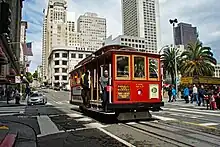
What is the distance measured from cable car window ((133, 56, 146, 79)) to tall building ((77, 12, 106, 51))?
134 metres

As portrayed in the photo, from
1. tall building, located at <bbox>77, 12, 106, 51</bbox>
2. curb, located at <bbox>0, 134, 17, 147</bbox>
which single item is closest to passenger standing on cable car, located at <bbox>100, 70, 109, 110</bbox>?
curb, located at <bbox>0, 134, 17, 147</bbox>

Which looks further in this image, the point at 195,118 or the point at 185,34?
the point at 185,34

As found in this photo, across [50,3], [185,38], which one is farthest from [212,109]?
[50,3]

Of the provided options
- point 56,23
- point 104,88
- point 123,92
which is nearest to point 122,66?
point 123,92

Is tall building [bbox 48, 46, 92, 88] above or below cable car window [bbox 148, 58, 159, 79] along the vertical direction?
above

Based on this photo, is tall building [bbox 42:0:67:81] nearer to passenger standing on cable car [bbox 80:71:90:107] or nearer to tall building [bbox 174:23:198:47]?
tall building [bbox 174:23:198:47]

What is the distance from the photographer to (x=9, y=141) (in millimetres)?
8000

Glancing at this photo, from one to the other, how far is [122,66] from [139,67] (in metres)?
0.85

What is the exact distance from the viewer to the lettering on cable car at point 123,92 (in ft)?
36.0

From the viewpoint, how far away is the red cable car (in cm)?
1093

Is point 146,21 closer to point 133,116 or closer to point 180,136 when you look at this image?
point 133,116

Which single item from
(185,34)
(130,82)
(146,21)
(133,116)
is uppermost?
(185,34)

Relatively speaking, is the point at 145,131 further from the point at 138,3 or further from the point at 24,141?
the point at 138,3

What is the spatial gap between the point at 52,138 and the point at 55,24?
146974 mm
